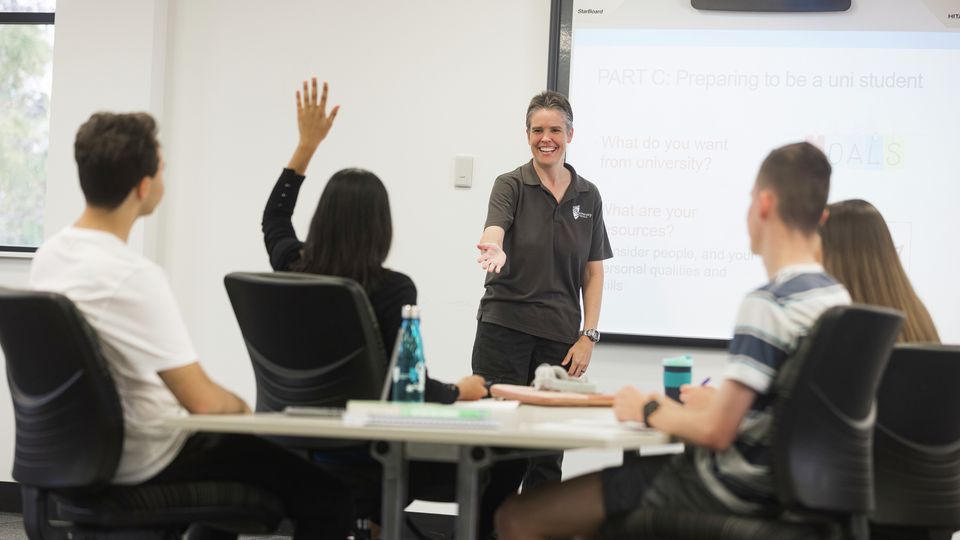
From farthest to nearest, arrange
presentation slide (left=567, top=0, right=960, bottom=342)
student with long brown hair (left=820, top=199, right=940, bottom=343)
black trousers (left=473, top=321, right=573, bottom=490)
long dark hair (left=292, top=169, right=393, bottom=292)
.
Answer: presentation slide (left=567, top=0, right=960, bottom=342)
black trousers (left=473, top=321, right=573, bottom=490)
long dark hair (left=292, top=169, right=393, bottom=292)
student with long brown hair (left=820, top=199, right=940, bottom=343)

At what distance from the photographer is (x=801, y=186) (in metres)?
1.92

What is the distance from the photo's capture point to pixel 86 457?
6.18ft

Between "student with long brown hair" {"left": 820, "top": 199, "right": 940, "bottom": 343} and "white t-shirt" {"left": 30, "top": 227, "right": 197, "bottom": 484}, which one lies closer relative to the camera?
"white t-shirt" {"left": 30, "top": 227, "right": 197, "bottom": 484}

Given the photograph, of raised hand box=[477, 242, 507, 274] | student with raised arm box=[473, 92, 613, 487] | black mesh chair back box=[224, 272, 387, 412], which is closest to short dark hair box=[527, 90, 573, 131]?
student with raised arm box=[473, 92, 613, 487]

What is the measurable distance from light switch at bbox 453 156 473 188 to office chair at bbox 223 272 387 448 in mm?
2125

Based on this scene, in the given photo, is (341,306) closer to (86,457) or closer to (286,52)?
(86,457)

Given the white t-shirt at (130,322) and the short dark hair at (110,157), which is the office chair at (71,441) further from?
the short dark hair at (110,157)

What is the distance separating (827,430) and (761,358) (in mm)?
173

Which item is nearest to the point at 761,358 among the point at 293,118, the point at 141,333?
the point at 141,333

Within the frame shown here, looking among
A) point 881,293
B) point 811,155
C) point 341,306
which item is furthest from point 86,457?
point 881,293

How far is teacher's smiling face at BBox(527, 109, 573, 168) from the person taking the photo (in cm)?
361

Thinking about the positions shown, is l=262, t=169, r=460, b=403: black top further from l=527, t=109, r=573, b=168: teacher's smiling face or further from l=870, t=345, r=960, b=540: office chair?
l=527, t=109, r=573, b=168: teacher's smiling face

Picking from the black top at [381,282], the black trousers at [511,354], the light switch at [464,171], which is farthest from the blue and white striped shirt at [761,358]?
the light switch at [464,171]

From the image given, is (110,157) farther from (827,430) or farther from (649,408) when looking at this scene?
(827,430)
